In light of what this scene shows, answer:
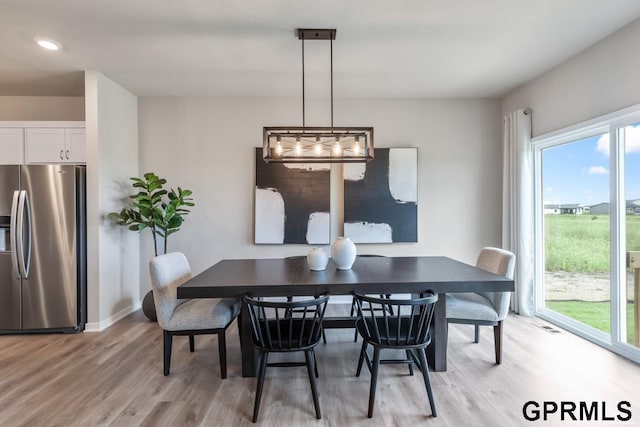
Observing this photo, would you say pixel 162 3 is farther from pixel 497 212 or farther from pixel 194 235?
pixel 497 212

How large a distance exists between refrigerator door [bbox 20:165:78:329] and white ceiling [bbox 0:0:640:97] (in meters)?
1.18

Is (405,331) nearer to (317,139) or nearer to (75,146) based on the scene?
(317,139)

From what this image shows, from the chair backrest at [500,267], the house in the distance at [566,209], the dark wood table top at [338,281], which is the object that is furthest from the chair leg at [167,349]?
the house in the distance at [566,209]

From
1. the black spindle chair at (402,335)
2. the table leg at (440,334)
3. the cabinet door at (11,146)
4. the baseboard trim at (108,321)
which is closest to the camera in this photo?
the black spindle chair at (402,335)

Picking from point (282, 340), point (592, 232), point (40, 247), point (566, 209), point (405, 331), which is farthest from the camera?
point (566, 209)

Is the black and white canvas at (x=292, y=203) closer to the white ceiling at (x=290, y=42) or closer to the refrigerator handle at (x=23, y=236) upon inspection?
the white ceiling at (x=290, y=42)

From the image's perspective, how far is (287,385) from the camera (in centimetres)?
238

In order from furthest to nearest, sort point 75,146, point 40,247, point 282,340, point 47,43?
point 75,146, point 40,247, point 47,43, point 282,340

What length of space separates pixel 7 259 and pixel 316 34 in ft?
12.4

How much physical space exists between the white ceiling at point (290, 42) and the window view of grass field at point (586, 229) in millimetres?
1002

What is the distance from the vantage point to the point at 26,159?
363cm

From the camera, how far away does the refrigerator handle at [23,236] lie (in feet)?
10.7

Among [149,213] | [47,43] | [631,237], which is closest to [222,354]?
[149,213]

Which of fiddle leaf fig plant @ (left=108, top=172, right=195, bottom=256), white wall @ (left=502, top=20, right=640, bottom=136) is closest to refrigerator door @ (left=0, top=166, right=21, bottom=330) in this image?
fiddle leaf fig plant @ (left=108, top=172, right=195, bottom=256)
